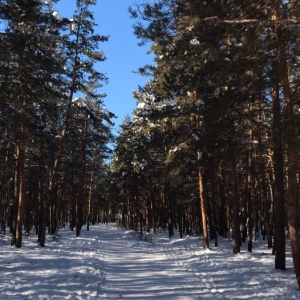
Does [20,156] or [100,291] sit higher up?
[20,156]

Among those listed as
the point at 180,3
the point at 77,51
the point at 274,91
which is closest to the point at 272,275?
the point at 274,91

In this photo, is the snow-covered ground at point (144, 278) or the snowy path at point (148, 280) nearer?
the snow-covered ground at point (144, 278)

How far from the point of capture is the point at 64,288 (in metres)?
9.37

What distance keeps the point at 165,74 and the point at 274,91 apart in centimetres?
726

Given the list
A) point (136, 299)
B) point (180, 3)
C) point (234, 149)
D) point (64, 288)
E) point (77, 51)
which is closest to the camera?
point (136, 299)

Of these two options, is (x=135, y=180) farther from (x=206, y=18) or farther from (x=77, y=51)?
(x=206, y=18)

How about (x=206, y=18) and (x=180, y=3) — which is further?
(x=180, y=3)

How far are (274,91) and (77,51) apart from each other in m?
13.6

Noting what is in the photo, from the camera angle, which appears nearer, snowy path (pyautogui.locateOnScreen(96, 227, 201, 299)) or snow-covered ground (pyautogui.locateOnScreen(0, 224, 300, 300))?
snow-covered ground (pyautogui.locateOnScreen(0, 224, 300, 300))

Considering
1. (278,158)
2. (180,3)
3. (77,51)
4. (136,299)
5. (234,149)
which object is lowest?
(136,299)

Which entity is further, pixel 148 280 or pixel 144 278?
pixel 144 278

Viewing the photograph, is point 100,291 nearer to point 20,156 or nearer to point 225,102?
point 225,102

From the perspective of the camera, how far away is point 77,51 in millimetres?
22188

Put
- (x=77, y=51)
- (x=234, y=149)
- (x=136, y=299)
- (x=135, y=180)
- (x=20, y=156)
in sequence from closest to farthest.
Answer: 1. (x=136, y=299)
2. (x=234, y=149)
3. (x=20, y=156)
4. (x=77, y=51)
5. (x=135, y=180)
